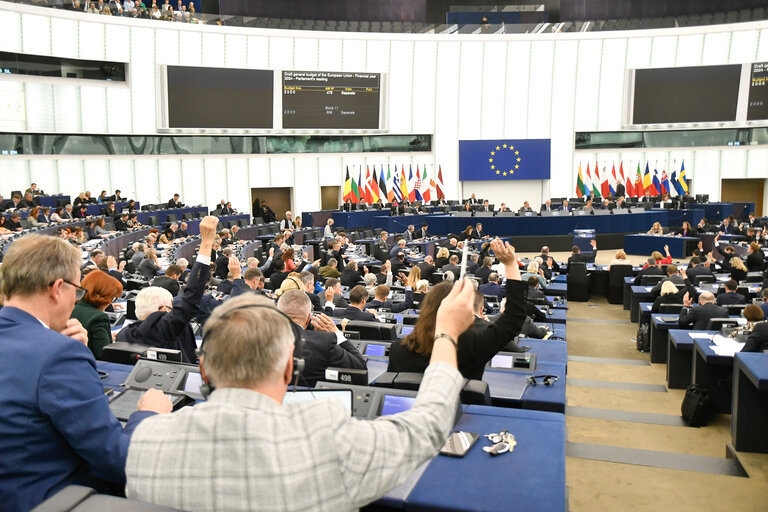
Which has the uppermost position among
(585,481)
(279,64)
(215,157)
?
(279,64)

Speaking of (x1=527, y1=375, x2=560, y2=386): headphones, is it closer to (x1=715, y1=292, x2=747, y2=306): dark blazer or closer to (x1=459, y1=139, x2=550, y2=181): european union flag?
(x1=715, y1=292, x2=747, y2=306): dark blazer

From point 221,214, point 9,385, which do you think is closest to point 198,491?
point 9,385

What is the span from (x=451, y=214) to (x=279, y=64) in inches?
355

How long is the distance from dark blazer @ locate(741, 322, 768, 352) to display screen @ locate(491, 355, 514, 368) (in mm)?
2621

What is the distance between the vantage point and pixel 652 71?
24.0m

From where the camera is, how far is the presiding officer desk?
2.18 metres

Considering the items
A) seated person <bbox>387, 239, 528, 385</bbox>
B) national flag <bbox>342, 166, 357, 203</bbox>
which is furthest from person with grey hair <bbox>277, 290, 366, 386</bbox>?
national flag <bbox>342, 166, 357, 203</bbox>

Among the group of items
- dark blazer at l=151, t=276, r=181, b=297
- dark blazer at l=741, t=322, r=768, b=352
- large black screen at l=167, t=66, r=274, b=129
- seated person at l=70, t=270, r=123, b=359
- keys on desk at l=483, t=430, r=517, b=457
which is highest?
large black screen at l=167, t=66, r=274, b=129

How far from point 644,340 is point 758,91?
702 inches

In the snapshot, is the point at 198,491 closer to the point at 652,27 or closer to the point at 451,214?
the point at 451,214

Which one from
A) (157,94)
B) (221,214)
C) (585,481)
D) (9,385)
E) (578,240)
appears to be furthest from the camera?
(157,94)

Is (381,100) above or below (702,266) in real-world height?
above

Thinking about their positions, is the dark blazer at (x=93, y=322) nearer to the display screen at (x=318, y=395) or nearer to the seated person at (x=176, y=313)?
the seated person at (x=176, y=313)

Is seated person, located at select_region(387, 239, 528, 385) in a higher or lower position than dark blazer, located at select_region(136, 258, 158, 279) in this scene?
higher
